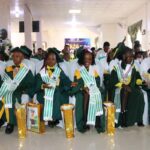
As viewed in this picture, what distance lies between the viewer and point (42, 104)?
5020 millimetres

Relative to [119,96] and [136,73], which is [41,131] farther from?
[136,73]

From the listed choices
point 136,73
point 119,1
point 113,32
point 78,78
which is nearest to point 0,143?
point 78,78

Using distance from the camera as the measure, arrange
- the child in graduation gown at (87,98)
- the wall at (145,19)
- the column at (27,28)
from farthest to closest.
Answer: the column at (27,28) → the wall at (145,19) → the child in graduation gown at (87,98)

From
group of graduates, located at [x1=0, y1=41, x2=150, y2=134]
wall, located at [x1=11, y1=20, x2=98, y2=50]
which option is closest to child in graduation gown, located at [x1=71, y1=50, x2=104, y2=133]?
group of graduates, located at [x1=0, y1=41, x2=150, y2=134]

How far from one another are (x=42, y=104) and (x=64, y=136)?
2.09ft

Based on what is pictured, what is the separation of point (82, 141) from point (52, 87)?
3.42 feet

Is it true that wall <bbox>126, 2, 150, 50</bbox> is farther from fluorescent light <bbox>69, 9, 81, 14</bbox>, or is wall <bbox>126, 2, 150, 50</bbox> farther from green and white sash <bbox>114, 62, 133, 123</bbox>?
green and white sash <bbox>114, 62, 133, 123</bbox>

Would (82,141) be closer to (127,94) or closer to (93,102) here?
(93,102)

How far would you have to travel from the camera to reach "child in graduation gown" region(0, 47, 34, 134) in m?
4.97

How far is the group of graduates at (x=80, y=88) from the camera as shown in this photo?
4969mm

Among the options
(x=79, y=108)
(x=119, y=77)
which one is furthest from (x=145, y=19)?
(x=79, y=108)

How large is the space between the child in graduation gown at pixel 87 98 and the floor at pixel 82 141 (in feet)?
0.55

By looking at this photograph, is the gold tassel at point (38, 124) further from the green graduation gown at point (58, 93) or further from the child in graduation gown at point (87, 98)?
the child in graduation gown at point (87, 98)

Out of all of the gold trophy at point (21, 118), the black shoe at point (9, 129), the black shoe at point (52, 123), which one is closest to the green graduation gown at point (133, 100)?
the black shoe at point (52, 123)
